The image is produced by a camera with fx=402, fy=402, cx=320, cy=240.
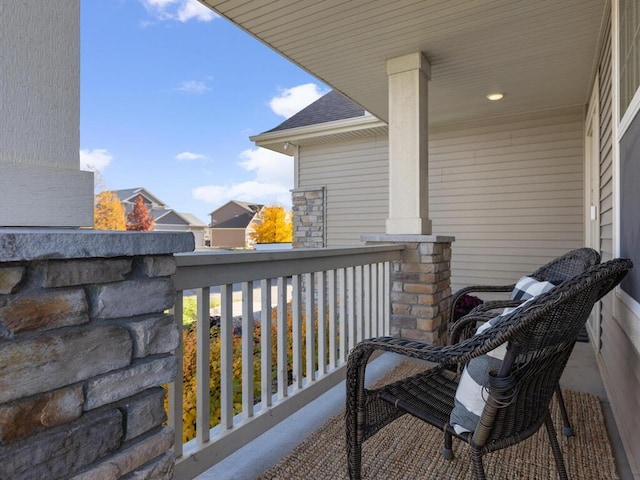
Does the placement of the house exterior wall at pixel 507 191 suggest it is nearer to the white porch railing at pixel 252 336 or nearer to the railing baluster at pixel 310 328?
the white porch railing at pixel 252 336

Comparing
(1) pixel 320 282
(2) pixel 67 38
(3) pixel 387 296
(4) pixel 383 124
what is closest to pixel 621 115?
(1) pixel 320 282

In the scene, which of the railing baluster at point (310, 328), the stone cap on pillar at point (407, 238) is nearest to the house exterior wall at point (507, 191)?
the stone cap on pillar at point (407, 238)

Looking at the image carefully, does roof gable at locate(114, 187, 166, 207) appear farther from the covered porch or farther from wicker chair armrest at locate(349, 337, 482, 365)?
wicker chair armrest at locate(349, 337, 482, 365)

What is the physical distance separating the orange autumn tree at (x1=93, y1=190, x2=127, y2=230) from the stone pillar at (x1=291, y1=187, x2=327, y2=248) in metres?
14.6

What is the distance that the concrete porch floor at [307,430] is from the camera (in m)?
1.74

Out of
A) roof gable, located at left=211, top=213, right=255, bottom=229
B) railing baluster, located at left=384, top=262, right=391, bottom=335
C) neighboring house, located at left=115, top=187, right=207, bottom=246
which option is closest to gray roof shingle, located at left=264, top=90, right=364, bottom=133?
railing baluster, located at left=384, top=262, right=391, bottom=335

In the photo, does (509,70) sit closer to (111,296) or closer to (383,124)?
(383,124)

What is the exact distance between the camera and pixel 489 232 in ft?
17.3

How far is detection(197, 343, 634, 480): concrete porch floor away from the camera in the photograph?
1.74 m

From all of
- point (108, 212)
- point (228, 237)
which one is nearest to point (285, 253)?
point (108, 212)

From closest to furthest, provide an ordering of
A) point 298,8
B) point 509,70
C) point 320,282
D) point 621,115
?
point 621,115, point 320,282, point 298,8, point 509,70

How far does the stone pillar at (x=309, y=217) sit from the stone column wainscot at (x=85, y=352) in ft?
19.0

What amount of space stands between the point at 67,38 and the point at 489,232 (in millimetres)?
5177

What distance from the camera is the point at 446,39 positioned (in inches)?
125
